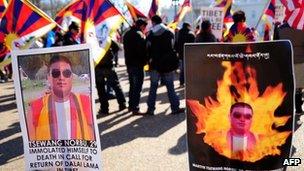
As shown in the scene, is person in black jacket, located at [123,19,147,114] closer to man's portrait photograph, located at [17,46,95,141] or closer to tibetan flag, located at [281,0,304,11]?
tibetan flag, located at [281,0,304,11]

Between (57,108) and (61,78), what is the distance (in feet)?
0.90

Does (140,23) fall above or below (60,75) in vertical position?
above

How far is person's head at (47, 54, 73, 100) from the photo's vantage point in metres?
4.41

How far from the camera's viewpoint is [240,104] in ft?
12.7

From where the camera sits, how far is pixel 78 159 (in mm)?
4453

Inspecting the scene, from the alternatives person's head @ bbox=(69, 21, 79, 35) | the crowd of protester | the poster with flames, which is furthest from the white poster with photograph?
the poster with flames

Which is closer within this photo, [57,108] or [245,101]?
[245,101]

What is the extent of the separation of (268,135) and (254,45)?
684 mm

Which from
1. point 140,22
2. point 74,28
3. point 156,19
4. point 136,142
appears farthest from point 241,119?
point 140,22

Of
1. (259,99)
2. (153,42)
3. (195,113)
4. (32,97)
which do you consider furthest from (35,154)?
(153,42)

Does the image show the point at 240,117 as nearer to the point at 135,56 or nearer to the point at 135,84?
the point at 135,56

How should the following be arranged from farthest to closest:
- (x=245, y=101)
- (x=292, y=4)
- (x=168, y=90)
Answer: (x=168, y=90) < (x=292, y=4) < (x=245, y=101)

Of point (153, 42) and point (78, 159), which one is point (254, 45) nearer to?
point (78, 159)

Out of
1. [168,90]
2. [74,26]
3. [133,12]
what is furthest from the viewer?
[133,12]
